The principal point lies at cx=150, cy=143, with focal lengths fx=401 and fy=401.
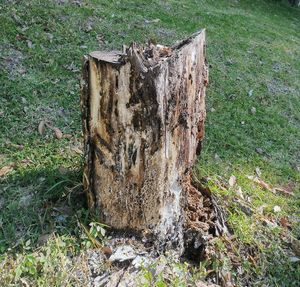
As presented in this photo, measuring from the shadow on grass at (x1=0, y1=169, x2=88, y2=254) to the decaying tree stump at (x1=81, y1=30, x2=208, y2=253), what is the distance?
7.9 inches

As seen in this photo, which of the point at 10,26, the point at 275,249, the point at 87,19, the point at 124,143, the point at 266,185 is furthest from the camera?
the point at 87,19

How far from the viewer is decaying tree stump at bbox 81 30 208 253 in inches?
88.6

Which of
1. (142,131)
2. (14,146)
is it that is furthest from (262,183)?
(14,146)

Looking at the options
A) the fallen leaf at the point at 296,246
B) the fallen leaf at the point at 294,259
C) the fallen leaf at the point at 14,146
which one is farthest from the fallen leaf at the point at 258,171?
the fallen leaf at the point at 14,146

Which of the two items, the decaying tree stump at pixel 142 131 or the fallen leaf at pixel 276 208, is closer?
the decaying tree stump at pixel 142 131

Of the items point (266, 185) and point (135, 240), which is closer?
point (135, 240)

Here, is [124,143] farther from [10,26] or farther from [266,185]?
[10,26]

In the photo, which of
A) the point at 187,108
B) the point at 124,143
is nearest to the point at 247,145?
the point at 187,108

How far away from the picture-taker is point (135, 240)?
8.70 ft

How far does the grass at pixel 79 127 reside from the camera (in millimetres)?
2688

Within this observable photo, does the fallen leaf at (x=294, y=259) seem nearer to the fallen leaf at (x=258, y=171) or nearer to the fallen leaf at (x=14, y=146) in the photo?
the fallen leaf at (x=258, y=171)

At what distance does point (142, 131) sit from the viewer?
235 cm

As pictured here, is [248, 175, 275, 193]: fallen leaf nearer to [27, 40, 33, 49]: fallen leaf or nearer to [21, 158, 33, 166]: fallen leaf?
[21, 158, 33, 166]: fallen leaf

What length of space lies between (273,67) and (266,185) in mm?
3647
